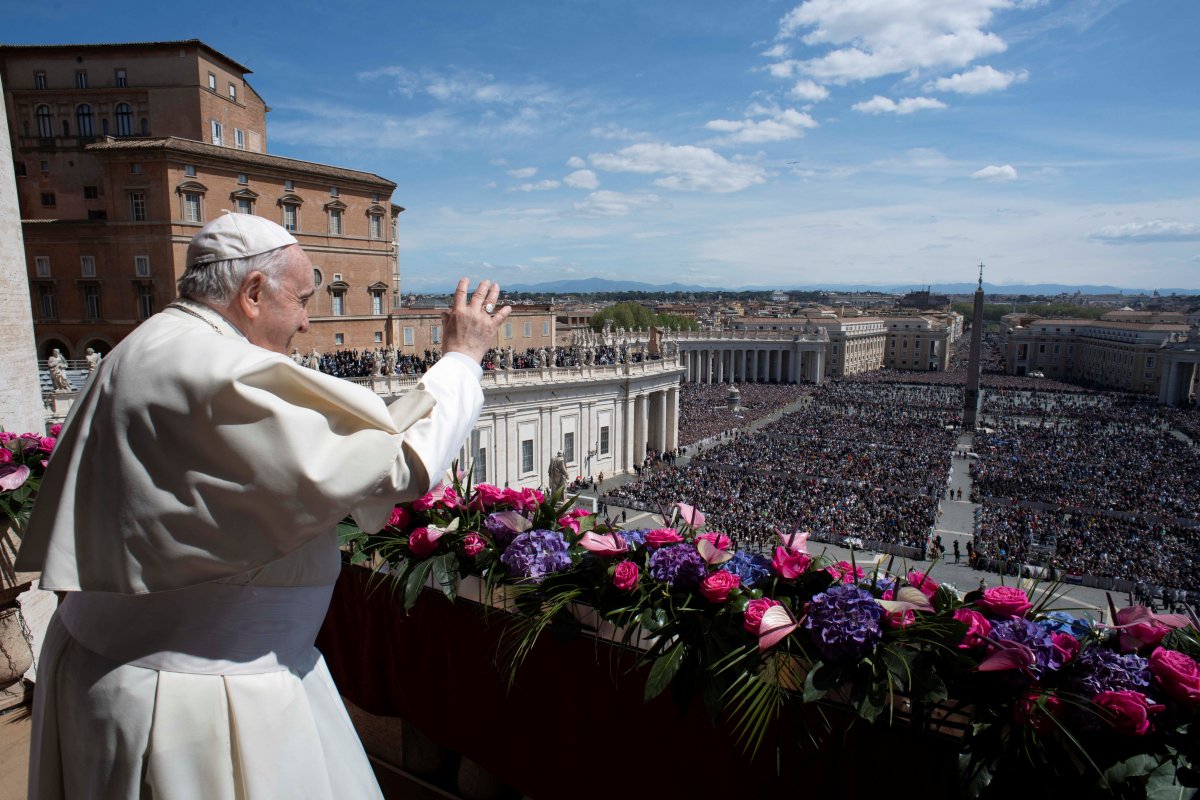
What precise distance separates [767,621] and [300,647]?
1686 millimetres

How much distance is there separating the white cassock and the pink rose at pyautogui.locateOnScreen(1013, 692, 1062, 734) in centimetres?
216

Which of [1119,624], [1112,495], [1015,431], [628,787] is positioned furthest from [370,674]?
[1015,431]

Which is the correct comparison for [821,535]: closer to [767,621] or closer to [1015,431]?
[767,621]

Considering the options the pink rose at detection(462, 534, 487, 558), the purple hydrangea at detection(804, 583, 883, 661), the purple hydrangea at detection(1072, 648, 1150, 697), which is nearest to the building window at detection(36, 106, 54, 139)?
the pink rose at detection(462, 534, 487, 558)

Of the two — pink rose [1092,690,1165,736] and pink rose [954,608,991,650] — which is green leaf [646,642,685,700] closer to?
pink rose [954,608,991,650]

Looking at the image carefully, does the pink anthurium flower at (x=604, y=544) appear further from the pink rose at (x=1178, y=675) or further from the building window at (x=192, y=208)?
the building window at (x=192, y=208)

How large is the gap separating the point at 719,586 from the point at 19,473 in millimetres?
4777

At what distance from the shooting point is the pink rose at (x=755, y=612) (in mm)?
2842

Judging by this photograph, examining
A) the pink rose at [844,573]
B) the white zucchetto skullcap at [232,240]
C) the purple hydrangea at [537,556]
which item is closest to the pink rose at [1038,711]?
the pink rose at [844,573]

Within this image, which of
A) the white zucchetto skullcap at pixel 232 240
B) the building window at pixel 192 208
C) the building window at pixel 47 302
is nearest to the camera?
the white zucchetto skullcap at pixel 232 240

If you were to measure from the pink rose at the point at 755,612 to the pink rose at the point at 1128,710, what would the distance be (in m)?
1.11

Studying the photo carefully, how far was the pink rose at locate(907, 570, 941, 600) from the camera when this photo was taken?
10.1 feet

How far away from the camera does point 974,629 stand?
2674 millimetres

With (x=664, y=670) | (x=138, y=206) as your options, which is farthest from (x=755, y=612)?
(x=138, y=206)
